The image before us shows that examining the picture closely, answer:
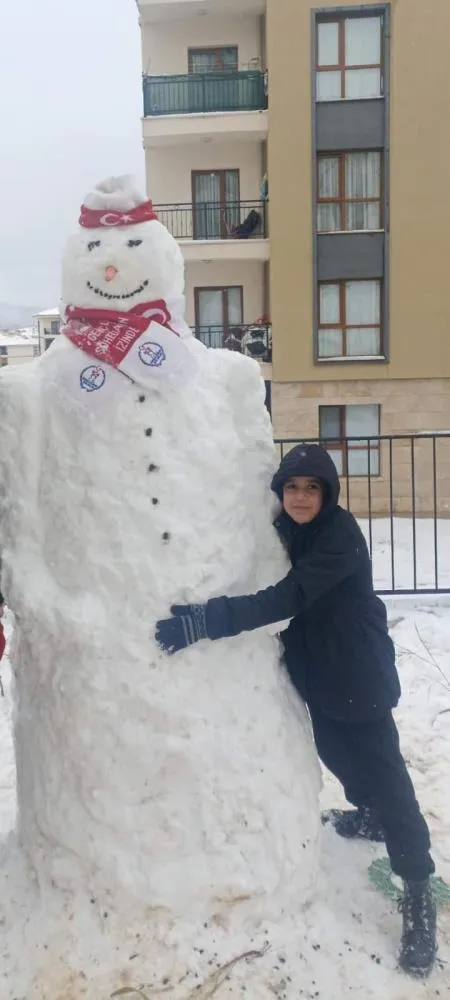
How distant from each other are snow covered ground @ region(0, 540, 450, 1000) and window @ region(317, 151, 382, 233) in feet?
35.7

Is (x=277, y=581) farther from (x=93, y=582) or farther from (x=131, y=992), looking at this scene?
(x=131, y=992)

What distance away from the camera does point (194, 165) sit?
14.3 meters

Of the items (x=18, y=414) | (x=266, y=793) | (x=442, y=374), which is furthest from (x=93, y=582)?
(x=442, y=374)

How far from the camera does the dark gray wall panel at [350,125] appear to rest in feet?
42.7

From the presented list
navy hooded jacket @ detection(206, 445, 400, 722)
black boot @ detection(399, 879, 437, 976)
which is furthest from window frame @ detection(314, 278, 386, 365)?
black boot @ detection(399, 879, 437, 976)

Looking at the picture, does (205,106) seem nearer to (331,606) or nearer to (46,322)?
(331,606)

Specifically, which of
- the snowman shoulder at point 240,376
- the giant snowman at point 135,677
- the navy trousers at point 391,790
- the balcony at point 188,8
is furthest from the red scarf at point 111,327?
the balcony at point 188,8

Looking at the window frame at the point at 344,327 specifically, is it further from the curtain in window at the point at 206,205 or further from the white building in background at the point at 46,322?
the white building in background at the point at 46,322

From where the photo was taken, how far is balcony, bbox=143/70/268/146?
519 inches

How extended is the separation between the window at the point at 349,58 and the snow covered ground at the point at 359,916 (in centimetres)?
1179

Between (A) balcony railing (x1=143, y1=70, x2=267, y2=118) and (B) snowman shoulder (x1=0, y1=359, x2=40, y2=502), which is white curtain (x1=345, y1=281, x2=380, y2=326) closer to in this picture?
(A) balcony railing (x1=143, y1=70, x2=267, y2=118)

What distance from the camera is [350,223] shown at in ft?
44.1

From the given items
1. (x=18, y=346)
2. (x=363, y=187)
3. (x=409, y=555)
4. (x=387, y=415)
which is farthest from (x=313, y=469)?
(x=18, y=346)

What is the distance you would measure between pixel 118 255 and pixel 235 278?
1251cm
